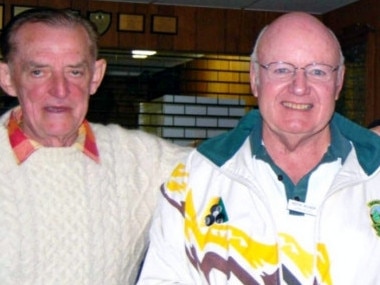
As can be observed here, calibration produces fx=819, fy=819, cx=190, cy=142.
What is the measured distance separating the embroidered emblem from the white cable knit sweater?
29cm

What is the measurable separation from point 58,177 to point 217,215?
45 centimetres

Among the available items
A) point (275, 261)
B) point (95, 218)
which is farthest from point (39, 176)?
point (275, 261)

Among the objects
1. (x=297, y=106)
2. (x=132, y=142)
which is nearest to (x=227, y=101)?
(x=132, y=142)

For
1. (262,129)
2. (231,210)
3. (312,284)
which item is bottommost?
(312,284)

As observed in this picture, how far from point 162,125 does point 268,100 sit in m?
5.08

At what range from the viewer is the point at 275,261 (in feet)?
6.49

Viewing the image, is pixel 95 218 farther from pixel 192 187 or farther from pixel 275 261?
pixel 275 261

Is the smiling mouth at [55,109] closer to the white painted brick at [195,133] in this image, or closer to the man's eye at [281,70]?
the man's eye at [281,70]

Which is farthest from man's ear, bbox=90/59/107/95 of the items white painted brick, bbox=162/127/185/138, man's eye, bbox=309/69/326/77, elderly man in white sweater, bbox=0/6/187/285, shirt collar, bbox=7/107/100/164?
white painted brick, bbox=162/127/185/138

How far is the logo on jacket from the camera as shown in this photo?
1.99m

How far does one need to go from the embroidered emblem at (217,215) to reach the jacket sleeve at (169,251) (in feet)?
0.26

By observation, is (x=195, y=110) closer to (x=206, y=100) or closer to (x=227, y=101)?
(x=206, y=100)

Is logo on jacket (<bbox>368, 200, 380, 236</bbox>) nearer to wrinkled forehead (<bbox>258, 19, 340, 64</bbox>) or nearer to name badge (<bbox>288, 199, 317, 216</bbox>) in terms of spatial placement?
name badge (<bbox>288, 199, 317, 216</bbox>)

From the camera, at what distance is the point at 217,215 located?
2.04m
